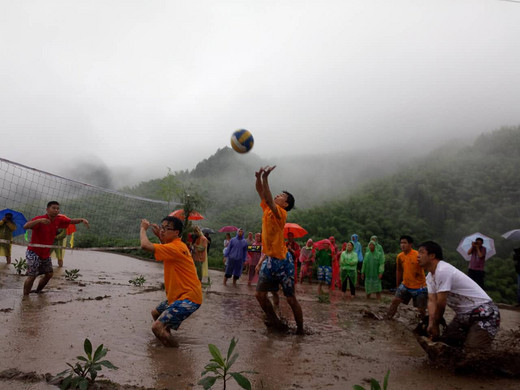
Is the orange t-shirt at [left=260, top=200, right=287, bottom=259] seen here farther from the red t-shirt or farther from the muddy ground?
the red t-shirt

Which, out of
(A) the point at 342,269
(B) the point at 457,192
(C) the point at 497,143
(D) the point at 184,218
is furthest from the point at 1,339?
(C) the point at 497,143

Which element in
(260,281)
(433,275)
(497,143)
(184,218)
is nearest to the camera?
(433,275)

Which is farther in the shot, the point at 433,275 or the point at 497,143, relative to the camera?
the point at 497,143

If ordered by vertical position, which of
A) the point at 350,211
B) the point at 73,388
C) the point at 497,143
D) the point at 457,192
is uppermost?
the point at 497,143

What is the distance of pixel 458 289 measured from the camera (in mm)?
3699

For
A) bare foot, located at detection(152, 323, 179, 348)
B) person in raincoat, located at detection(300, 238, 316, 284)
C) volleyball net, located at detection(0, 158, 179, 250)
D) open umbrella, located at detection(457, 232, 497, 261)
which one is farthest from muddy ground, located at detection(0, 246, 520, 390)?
volleyball net, located at detection(0, 158, 179, 250)

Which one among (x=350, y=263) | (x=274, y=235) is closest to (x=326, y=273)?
(x=350, y=263)

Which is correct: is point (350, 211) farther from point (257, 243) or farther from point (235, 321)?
point (235, 321)

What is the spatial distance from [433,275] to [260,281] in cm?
203

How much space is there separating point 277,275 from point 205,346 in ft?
4.12

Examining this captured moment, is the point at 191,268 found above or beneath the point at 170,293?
above

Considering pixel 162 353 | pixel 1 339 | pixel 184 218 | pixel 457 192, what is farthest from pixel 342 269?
pixel 457 192

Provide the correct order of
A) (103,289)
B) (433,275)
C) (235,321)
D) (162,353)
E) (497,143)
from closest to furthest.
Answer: (162,353) < (433,275) < (235,321) < (103,289) < (497,143)

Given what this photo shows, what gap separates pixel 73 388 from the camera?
8.33 feet
